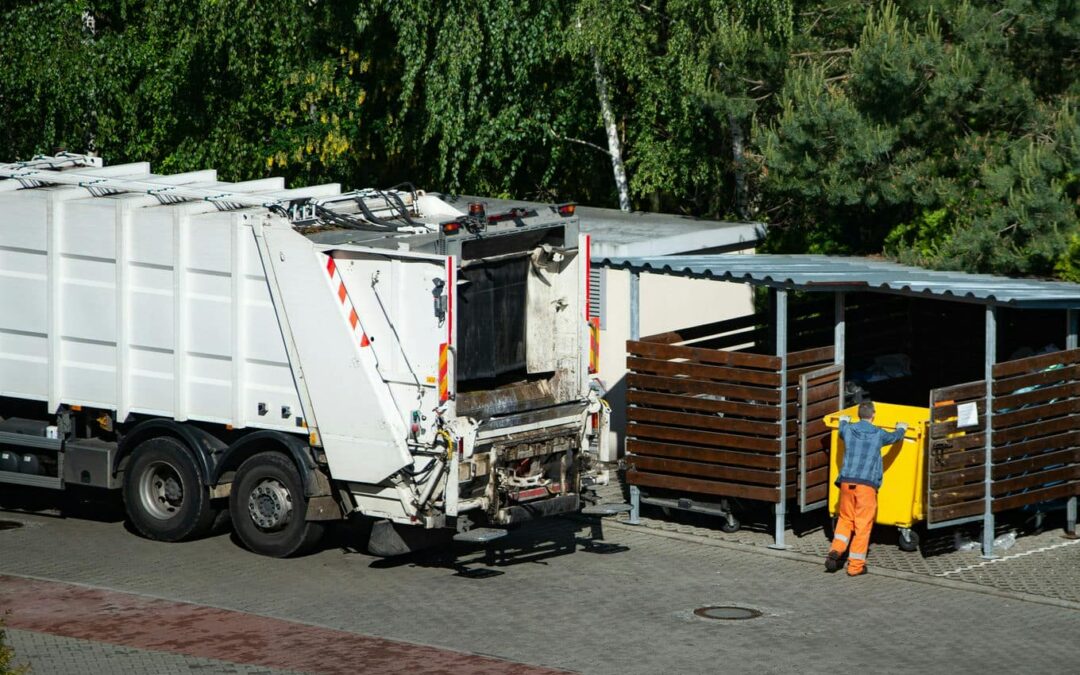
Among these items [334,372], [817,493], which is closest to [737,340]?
[817,493]

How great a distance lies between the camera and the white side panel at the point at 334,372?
41.3ft

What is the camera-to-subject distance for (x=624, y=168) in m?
21.4

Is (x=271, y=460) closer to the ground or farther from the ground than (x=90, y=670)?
farther from the ground

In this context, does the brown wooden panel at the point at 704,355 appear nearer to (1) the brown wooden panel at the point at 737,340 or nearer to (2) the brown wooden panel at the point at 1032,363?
(1) the brown wooden panel at the point at 737,340

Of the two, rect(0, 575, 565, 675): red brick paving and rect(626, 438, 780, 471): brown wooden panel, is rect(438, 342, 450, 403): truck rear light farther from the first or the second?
rect(626, 438, 780, 471): brown wooden panel

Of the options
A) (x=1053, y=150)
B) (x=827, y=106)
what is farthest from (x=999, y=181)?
(x=827, y=106)

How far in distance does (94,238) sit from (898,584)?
7.09m

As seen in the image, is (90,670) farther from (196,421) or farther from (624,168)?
(624,168)

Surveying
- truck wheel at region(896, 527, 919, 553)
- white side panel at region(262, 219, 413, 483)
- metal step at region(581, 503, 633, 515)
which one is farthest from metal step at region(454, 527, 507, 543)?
truck wheel at region(896, 527, 919, 553)

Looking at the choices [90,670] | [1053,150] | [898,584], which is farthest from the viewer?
[1053,150]

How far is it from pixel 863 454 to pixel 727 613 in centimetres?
191

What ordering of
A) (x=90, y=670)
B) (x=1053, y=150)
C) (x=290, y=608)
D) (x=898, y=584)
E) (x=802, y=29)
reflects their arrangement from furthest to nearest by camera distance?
(x=802, y=29) → (x=1053, y=150) → (x=898, y=584) → (x=290, y=608) → (x=90, y=670)

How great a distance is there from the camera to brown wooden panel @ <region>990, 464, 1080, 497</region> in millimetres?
13781

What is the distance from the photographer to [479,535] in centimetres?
1261
